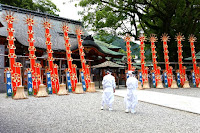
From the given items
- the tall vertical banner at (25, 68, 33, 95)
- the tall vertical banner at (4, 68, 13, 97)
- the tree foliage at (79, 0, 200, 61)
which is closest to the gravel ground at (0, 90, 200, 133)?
the tall vertical banner at (4, 68, 13, 97)

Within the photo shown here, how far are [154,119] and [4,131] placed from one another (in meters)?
3.67

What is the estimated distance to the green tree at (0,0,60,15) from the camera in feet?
77.3

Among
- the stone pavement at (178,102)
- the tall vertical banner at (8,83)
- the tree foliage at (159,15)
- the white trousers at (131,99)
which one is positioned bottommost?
the stone pavement at (178,102)

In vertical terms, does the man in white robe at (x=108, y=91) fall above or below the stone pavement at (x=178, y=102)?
above

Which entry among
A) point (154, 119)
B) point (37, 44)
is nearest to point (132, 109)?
point (154, 119)

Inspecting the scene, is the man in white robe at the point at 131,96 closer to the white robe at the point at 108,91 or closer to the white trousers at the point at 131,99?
the white trousers at the point at 131,99

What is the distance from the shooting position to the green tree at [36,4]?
23562 mm

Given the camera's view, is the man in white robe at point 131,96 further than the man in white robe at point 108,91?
No

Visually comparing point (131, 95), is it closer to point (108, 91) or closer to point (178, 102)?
point (108, 91)

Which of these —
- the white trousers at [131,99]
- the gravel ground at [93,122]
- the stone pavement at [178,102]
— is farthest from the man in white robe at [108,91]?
the stone pavement at [178,102]

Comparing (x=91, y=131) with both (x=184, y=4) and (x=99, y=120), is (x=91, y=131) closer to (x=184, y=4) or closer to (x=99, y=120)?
(x=99, y=120)

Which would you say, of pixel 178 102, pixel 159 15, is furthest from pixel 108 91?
pixel 159 15

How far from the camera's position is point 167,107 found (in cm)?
704

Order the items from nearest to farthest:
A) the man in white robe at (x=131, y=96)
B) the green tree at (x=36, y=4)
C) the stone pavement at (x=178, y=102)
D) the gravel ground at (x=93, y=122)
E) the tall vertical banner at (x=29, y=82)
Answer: the gravel ground at (x=93, y=122) < the man in white robe at (x=131, y=96) < the stone pavement at (x=178, y=102) < the tall vertical banner at (x=29, y=82) < the green tree at (x=36, y=4)
